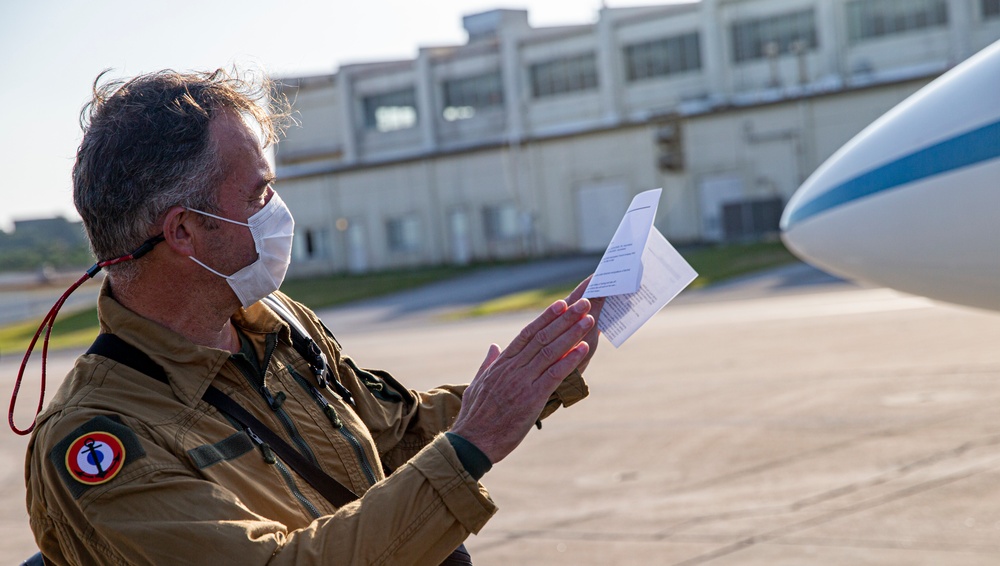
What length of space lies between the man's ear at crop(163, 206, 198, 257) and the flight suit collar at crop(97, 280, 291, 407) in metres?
0.17

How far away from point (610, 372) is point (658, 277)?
9.19 meters

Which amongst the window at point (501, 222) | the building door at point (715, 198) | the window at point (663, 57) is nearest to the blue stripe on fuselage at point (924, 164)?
the building door at point (715, 198)

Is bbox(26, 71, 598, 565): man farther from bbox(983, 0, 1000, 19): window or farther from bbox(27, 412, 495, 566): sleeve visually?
bbox(983, 0, 1000, 19): window

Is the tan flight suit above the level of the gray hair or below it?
below

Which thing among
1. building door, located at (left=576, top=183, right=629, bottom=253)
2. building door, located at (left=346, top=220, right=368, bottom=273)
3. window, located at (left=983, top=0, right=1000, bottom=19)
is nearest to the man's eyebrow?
window, located at (left=983, top=0, right=1000, bottom=19)

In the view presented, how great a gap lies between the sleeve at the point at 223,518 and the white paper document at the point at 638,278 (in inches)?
22.9

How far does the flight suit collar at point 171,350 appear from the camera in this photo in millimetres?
2074

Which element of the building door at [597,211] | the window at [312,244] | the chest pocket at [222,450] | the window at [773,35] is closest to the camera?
the chest pocket at [222,450]

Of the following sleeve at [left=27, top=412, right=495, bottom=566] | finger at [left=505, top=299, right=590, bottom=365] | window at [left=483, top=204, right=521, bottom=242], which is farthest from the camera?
window at [left=483, top=204, right=521, bottom=242]

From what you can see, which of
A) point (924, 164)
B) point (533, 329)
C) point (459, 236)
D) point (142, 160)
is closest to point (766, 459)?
point (924, 164)

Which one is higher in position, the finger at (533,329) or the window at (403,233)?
the finger at (533,329)

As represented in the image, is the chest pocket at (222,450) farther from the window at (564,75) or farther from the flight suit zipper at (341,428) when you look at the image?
the window at (564,75)

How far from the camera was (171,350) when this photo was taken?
6.94ft

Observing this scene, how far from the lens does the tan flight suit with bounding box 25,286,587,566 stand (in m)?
1.81
